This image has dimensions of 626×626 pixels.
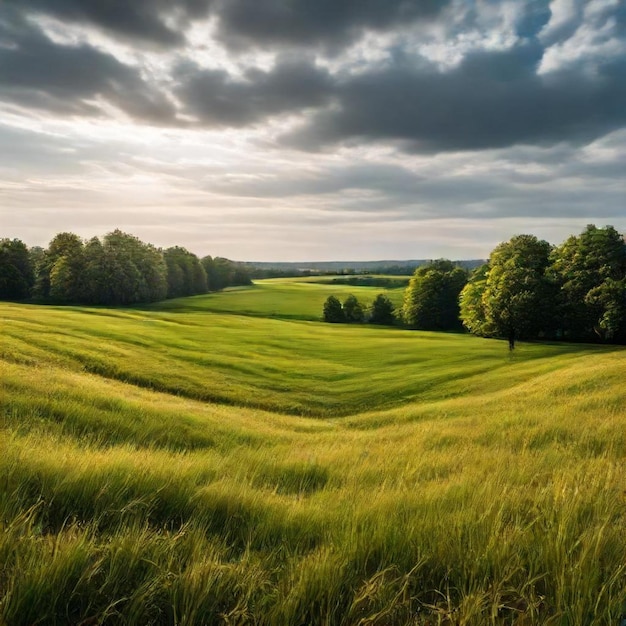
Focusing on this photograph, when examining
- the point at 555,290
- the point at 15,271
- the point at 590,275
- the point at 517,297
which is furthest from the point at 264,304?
the point at 590,275

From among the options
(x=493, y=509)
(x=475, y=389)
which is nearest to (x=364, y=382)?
(x=475, y=389)

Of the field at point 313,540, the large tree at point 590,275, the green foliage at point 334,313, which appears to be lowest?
the green foliage at point 334,313

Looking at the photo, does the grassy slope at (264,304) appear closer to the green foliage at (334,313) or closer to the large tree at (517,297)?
the green foliage at (334,313)

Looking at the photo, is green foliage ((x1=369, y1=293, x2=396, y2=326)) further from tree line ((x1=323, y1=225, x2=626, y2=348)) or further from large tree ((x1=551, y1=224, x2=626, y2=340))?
large tree ((x1=551, y1=224, x2=626, y2=340))

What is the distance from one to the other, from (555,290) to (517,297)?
7.84 metres

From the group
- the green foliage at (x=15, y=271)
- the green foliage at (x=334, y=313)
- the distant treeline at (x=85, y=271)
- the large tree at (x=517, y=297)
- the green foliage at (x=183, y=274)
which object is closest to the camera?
the large tree at (x=517, y=297)

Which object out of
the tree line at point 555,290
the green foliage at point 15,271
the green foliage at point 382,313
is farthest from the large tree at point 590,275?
the green foliage at point 15,271

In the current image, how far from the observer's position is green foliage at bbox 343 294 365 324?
306 ft

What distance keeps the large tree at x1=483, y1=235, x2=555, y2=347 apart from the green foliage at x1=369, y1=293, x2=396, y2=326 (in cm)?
4196

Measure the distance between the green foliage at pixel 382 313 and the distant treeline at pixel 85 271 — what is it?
46326 mm

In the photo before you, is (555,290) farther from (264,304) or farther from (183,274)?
(183,274)

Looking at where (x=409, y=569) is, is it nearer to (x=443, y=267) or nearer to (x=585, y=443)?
(x=585, y=443)

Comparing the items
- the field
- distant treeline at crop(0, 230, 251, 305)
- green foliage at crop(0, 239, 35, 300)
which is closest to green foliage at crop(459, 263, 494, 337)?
the field

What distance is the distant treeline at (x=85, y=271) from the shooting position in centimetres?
8406
